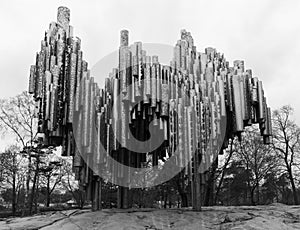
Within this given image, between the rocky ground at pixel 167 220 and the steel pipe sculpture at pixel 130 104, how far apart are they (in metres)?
0.90

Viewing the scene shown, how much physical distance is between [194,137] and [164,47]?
2.95 m

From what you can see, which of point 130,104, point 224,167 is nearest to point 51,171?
point 224,167

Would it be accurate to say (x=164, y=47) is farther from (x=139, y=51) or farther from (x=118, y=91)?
(x=118, y=91)

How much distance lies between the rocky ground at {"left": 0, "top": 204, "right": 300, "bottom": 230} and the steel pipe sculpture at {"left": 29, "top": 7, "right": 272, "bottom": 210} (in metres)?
0.90

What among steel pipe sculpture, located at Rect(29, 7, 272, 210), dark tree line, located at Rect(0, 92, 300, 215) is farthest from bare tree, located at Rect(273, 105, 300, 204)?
steel pipe sculpture, located at Rect(29, 7, 272, 210)

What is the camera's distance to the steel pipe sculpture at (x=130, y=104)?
29.0ft

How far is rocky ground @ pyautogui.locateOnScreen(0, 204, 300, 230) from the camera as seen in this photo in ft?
26.7

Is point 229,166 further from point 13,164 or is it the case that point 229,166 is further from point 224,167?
point 13,164

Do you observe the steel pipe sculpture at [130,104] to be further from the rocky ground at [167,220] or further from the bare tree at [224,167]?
the bare tree at [224,167]

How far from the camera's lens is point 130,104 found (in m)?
9.15

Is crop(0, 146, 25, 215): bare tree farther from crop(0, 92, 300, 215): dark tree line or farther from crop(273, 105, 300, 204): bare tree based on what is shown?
crop(273, 105, 300, 204): bare tree

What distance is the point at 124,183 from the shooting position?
10.3m

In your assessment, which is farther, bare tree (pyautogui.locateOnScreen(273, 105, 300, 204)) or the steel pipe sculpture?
bare tree (pyautogui.locateOnScreen(273, 105, 300, 204))

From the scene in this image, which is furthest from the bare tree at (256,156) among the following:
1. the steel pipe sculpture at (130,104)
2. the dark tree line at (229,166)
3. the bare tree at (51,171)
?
the steel pipe sculpture at (130,104)
